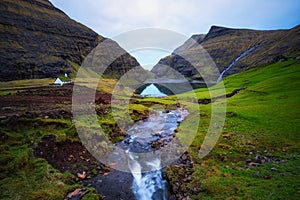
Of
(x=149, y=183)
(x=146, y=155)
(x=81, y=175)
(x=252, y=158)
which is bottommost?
(x=149, y=183)

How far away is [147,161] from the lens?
61.0 ft

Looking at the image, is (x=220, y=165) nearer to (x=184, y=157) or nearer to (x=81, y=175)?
(x=184, y=157)

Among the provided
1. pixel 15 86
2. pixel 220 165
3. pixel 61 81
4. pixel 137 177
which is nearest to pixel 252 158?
pixel 220 165

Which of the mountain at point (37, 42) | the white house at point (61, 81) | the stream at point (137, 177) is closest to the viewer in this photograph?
the stream at point (137, 177)

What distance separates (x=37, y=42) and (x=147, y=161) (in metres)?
132

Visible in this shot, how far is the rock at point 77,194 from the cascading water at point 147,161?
3.86 m

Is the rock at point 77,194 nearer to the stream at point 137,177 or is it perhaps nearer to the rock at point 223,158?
the stream at point 137,177

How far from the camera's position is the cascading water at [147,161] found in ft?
45.9

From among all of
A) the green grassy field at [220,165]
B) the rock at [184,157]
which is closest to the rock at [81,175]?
the green grassy field at [220,165]

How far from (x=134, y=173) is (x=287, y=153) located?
46.4 feet

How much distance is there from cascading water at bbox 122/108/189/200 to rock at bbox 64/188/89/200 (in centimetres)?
386

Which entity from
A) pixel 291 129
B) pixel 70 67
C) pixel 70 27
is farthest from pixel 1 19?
pixel 291 129

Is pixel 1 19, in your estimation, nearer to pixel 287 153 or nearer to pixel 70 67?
pixel 70 67

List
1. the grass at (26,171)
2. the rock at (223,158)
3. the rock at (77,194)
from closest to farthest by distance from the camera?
the grass at (26,171) → the rock at (77,194) → the rock at (223,158)
